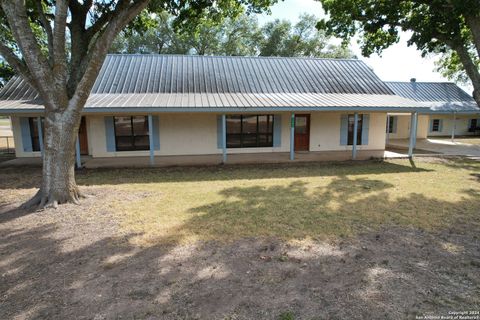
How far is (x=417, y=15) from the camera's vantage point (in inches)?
428

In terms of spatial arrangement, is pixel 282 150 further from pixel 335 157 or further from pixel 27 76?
pixel 27 76

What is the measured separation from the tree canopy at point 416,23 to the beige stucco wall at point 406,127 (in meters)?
11.6

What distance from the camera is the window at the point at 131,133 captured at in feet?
44.4

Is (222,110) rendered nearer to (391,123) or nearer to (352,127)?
(352,127)

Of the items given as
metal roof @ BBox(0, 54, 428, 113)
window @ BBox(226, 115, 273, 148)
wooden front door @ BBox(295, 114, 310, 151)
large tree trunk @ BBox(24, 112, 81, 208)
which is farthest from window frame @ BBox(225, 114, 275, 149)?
large tree trunk @ BBox(24, 112, 81, 208)

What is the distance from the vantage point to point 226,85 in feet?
48.4

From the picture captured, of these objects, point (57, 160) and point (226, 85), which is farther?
point (226, 85)

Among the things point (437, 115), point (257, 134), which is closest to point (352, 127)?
point (257, 134)

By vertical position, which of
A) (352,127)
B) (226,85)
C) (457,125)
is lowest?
(457,125)

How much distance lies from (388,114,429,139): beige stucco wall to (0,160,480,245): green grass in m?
11.7

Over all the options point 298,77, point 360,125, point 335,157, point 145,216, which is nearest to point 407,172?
point 335,157

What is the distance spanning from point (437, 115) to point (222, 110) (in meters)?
21.7

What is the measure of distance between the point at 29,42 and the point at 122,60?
1054cm

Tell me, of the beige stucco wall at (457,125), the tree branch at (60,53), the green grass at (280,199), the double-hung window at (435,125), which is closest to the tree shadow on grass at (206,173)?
the green grass at (280,199)
